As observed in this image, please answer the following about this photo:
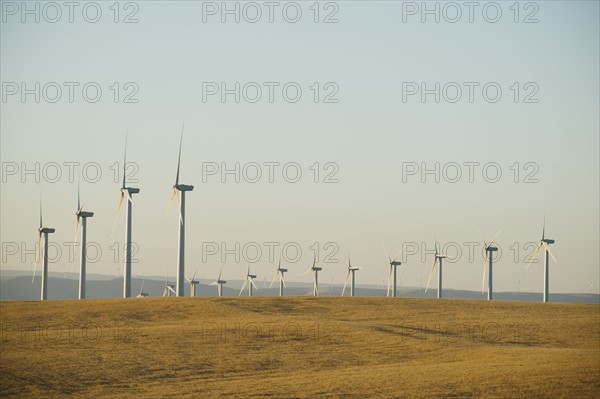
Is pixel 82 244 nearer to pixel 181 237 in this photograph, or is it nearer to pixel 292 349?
pixel 181 237

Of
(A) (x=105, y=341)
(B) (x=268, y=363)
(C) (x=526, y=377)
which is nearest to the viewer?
(C) (x=526, y=377)

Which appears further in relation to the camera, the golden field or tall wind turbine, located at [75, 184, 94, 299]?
tall wind turbine, located at [75, 184, 94, 299]

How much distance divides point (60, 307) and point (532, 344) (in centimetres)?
4204

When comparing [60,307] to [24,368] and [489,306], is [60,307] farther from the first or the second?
[489,306]

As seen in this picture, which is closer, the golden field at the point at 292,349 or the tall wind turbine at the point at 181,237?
the golden field at the point at 292,349

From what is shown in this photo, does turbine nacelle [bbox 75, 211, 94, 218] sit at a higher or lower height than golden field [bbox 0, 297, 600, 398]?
higher

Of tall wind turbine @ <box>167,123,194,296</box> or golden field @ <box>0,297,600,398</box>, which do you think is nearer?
golden field @ <box>0,297,600,398</box>

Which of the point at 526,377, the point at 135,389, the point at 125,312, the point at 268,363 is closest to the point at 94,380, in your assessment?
the point at 135,389

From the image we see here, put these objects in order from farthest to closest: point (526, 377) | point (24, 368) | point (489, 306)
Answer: point (489, 306), point (24, 368), point (526, 377)

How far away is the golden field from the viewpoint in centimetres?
5072

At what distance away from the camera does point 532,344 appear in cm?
→ 7194

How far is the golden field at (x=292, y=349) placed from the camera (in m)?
50.7

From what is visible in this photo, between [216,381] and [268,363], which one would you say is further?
[268,363]

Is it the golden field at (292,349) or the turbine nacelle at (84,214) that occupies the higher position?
the turbine nacelle at (84,214)
